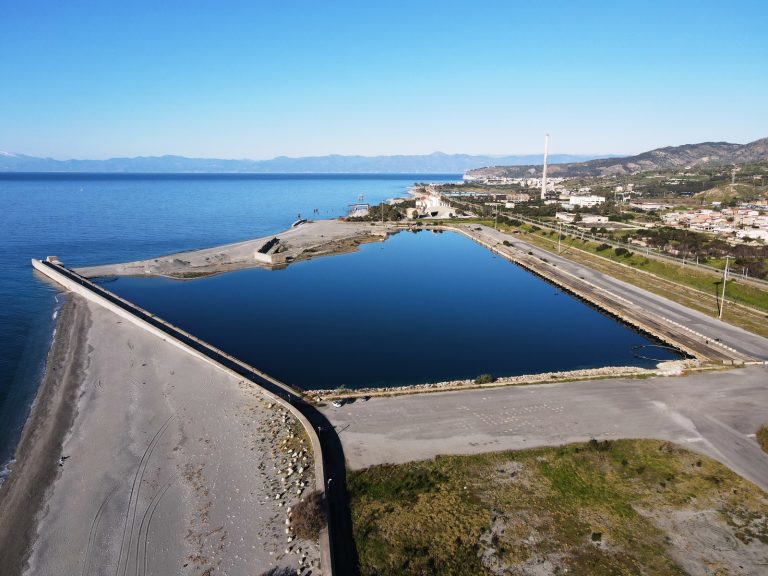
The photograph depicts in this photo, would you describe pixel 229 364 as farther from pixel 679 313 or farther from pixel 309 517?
pixel 679 313

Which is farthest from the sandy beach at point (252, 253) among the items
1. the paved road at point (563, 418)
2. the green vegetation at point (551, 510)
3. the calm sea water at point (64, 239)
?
the green vegetation at point (551, 510)

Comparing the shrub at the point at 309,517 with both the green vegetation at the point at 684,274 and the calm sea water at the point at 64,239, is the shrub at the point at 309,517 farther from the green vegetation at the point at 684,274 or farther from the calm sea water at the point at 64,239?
the green vegetation at the point at 684,274

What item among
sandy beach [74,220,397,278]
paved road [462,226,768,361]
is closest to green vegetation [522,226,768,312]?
paved road [462,226,768,361]

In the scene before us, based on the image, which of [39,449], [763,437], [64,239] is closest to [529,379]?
[763,437]

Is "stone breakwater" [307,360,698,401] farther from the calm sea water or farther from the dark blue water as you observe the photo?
the calm sea water

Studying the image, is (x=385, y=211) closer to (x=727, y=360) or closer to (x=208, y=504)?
(x=727, y=360)
